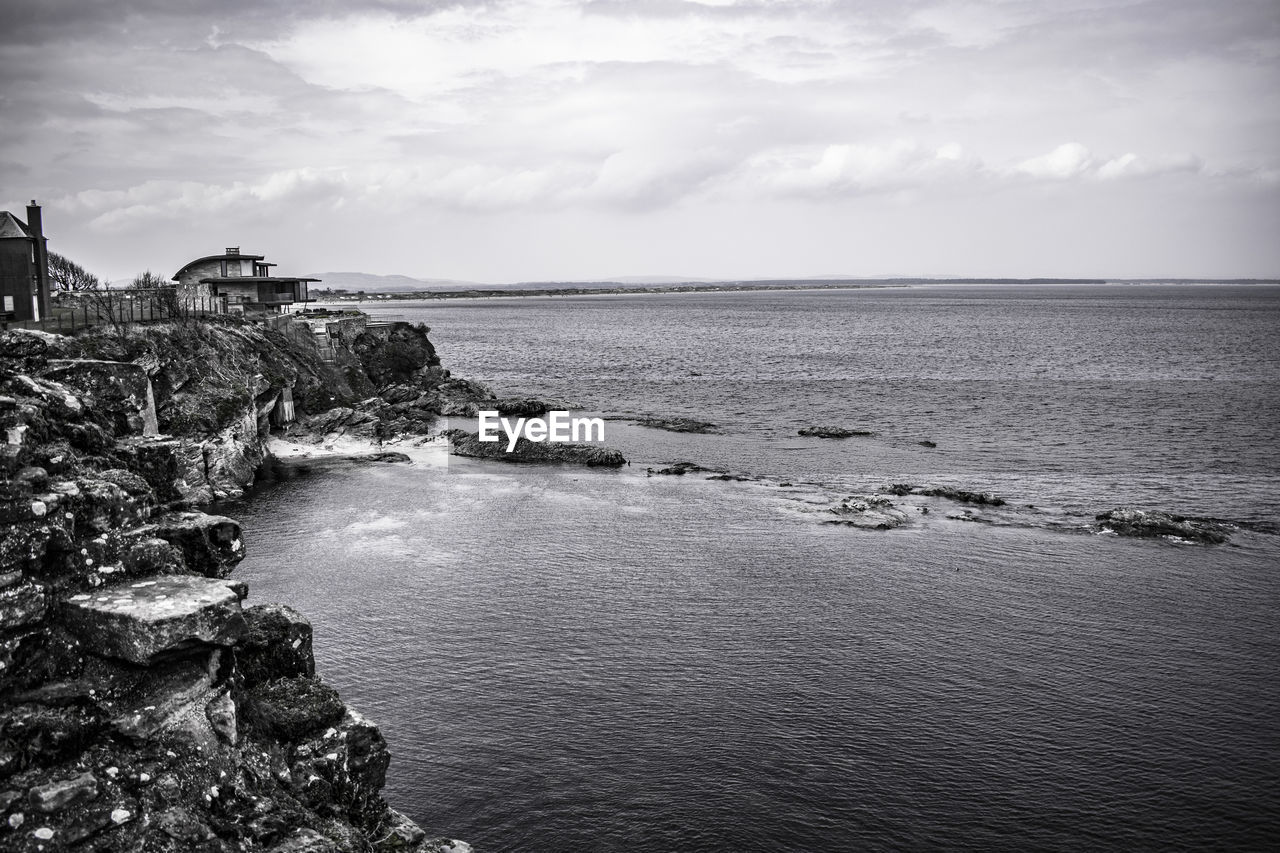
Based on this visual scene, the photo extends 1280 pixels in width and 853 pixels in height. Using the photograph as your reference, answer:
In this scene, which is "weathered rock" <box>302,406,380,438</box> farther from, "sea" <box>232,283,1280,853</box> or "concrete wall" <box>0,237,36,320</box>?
"concrete wall" <box>0,237,36,320</box>

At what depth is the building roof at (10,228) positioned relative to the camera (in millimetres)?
63062

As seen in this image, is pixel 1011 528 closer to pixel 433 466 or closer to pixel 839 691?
pixel 839 691

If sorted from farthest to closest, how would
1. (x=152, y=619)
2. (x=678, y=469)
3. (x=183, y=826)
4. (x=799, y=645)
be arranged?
(x=678, y=469)
(x=799, y=645)
(x=152, y=619)
(x=183, y=826)

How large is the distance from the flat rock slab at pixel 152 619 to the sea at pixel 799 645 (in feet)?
38.8

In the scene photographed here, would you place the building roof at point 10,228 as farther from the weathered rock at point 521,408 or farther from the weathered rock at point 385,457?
the weathered rock at point 521,408

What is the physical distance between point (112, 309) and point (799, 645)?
6521 cm

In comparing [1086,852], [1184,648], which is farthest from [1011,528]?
[1086,852]

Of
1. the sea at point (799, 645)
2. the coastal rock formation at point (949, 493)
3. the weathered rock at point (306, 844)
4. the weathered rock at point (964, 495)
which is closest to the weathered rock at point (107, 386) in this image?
the weathered rock at point (306, 844)

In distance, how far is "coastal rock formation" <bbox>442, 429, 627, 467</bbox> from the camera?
75500mm

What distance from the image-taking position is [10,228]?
2530 inches

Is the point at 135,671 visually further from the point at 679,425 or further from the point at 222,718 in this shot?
the point at 679,425

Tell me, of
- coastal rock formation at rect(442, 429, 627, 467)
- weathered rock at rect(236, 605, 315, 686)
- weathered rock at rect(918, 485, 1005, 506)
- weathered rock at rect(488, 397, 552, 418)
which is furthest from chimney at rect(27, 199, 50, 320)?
weathered rock at rect(918, 485, 1005, 506)

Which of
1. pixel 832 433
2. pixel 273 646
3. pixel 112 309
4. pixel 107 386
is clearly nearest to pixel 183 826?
pixel 273 646

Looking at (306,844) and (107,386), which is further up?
(107,386)
